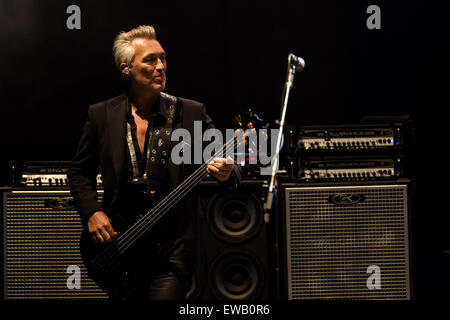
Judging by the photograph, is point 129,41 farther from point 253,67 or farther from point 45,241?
point 253,67

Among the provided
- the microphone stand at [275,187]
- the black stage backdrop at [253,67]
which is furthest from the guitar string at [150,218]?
the black stage backdrop at [253,67]

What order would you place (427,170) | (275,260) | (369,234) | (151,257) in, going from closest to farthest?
1. (275,260)
2. (151,257)
3. (369,234)
4. (427,170)

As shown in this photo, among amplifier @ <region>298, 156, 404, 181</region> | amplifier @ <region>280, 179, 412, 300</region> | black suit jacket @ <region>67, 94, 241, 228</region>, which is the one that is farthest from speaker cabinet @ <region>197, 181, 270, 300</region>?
black suit jacket @ <region>67, 94, 241, 228</region>

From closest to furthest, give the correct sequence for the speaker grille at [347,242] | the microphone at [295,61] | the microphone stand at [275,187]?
1. the microphone stand at [275,187]
2. the microphone at [295,61]
3. the speaker grille at [347,242]

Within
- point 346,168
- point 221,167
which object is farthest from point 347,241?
point 221,167

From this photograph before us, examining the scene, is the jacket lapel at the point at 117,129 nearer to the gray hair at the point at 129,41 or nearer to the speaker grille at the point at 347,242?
the gray hair at the point at 129,41

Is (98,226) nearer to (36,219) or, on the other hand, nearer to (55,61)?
(36,219)

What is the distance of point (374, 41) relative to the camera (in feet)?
15.1

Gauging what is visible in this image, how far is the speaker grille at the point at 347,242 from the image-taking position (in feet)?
12.2

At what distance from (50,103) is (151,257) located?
8.61 ft

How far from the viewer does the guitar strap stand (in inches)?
108

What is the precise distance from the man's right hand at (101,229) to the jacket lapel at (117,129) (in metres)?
0.19

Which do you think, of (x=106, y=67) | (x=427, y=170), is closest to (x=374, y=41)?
(x=427, y=170)

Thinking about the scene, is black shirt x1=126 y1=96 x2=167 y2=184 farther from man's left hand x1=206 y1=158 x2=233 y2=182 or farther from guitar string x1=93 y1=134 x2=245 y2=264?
man's left hand x1=206 y1=158 x2=233 y2=182
